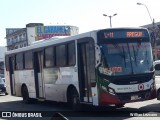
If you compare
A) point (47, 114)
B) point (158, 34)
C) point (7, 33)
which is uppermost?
point (7, 33)

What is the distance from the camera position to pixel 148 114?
40.8ft

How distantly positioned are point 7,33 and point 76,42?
4672 inches

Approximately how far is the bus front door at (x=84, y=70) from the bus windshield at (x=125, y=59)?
675 millimetres

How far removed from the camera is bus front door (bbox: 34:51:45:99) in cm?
1805

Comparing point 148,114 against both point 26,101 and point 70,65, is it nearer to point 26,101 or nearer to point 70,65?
point 70,65

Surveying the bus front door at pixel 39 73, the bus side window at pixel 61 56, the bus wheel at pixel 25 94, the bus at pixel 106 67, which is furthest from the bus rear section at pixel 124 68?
the bus wheel at pixel 25 94

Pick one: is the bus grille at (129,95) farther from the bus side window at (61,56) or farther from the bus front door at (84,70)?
the bus side window at (61,56)

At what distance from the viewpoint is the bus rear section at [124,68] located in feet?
41.8

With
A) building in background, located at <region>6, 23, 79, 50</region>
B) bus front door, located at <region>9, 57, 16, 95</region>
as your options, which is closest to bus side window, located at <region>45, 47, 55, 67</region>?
bus front door, located at <region>9, 57, 16, 95</region>

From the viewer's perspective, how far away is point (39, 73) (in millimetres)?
18281

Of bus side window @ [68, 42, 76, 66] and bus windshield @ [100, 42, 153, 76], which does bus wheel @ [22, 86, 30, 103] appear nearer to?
bus side window @ [68, 42, 76, 66]

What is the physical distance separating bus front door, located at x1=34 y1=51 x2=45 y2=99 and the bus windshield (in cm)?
574

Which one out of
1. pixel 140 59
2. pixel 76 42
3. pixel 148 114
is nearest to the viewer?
pixel 148 114

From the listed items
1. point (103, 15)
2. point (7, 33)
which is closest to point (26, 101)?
point (103, 15)
